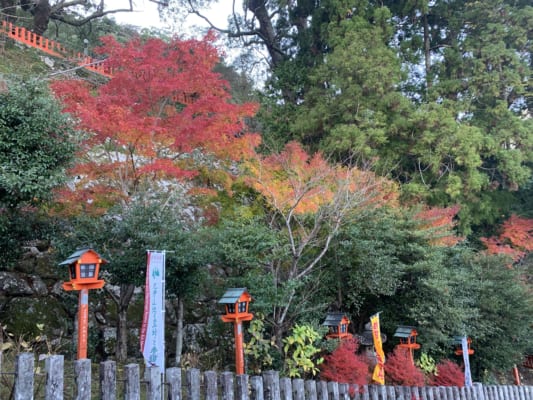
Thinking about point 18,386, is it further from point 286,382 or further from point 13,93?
point 13,93

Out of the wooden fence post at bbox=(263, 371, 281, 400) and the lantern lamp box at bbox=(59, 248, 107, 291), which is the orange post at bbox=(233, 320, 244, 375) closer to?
the wooden fence post at bbox=(263, 371, 281, 400)

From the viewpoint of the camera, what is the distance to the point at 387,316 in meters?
9.92

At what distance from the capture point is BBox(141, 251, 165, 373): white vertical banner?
15.5 feet

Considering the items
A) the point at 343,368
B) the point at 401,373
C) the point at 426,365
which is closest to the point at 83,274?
the point at 343,368

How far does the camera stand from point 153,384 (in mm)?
3707

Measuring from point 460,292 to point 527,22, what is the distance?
10683 millimetres

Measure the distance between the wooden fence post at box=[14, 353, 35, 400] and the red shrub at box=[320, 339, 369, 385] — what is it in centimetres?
510

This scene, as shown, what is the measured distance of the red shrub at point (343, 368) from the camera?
6.95 meters

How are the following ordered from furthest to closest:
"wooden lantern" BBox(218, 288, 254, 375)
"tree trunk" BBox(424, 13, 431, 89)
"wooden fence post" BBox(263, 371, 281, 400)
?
"tree trunk" BBox(424, 13, 431, 89) < "wooden lantern" BBox(218, 288, 254, 375) < "wooden fence post" BBox(263, 371, 281, 400)

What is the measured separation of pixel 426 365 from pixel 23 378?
30.0 feet

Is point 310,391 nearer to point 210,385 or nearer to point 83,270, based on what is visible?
point 210,385

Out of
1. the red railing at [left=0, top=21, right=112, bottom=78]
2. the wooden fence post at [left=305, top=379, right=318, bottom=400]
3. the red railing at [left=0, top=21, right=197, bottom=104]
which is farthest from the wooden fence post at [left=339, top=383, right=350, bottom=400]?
the red railing at [left=0, top=21, right=112, bottom=78]

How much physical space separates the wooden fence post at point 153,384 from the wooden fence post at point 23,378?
38.6 inches

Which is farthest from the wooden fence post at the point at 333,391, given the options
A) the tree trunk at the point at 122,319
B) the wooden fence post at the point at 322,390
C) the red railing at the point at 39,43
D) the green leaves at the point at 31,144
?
the red railing at the point at 39,43
